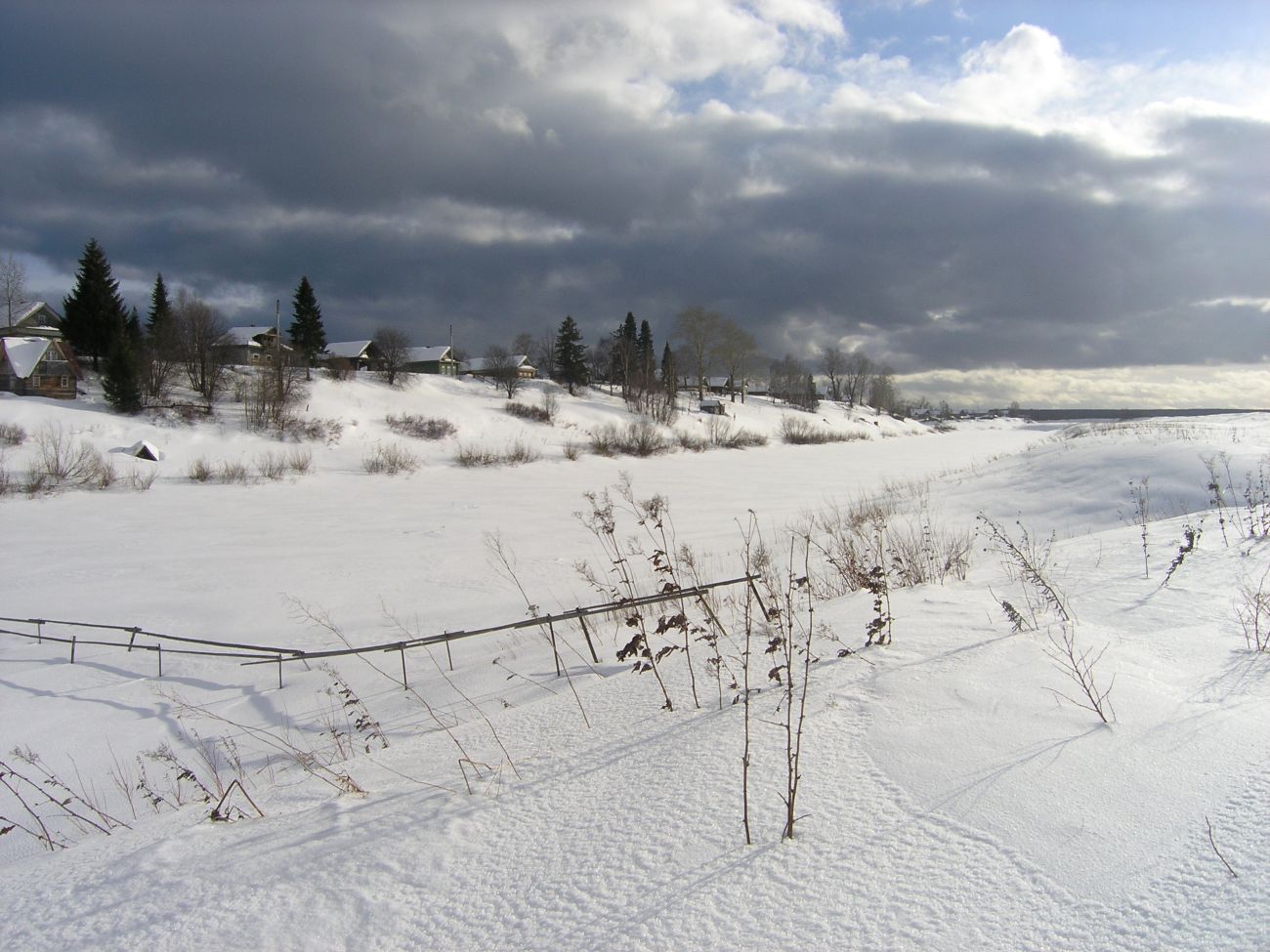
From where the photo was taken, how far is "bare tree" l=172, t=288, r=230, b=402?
36.6 m

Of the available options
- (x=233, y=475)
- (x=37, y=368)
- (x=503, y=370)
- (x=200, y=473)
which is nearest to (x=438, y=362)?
(x=503, y=370)

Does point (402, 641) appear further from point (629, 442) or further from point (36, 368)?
point (36, 368)

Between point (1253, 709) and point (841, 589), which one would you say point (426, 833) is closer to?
point (1253, 709)

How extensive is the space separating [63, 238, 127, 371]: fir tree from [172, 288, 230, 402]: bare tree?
7391mm

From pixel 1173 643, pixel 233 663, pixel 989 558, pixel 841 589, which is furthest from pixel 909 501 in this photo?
pixel 233 663

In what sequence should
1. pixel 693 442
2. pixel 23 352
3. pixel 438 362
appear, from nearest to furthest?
pixel 23 352, pixel 693 442, pixel 438 362

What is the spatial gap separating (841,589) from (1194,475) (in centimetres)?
1052

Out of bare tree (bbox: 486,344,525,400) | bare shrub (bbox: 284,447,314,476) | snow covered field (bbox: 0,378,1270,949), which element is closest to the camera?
snow covered field (bbox: 0,378,1270,949)

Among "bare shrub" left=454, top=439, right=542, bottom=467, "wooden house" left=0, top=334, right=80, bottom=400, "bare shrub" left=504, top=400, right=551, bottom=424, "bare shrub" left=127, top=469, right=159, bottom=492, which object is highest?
"wooden house" left=0, top=334, right=80, bottom=400

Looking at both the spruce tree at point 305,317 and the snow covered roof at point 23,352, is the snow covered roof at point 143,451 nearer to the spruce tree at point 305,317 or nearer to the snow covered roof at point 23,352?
the snow covered roof at point 23,352

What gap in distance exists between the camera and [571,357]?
6512 centimetres

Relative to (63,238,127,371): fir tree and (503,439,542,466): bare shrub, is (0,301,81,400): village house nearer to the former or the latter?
(63,238,127,371): fir tree

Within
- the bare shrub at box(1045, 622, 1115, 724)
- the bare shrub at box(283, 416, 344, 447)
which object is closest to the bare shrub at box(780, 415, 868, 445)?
the bare shrub at box(283, 416, 344, 447)

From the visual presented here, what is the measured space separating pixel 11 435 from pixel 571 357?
45187 mm
